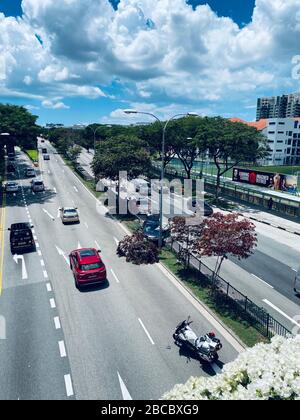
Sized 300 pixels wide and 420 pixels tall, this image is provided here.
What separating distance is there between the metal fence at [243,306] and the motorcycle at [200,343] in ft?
9.60

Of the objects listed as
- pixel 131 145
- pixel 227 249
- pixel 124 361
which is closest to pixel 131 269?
pixel 227 249

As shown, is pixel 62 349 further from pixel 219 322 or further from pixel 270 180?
pixel 270 180

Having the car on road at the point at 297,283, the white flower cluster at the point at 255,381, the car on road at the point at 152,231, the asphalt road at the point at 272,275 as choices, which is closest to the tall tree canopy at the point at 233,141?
the asphalt road at the point at 272,275

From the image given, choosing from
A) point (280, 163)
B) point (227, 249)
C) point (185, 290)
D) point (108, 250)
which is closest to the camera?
point (227, 249)

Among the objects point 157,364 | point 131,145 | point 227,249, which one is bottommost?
point 157,364

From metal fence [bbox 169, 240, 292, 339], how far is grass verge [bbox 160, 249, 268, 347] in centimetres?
22

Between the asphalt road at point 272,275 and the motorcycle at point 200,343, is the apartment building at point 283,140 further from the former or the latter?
the motorcycle at point 200,343

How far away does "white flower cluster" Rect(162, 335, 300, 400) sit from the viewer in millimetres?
6344

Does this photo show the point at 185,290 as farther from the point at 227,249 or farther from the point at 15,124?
the point at 15,124

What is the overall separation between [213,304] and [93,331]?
268 inches

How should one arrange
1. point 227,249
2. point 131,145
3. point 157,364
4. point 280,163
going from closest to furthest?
point 157,364
point 227,249
point 131,145
point 280,163

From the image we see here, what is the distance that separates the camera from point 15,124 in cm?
4919

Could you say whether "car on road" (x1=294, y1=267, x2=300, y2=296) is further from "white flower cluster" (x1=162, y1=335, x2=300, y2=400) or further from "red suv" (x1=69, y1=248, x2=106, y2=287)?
"white flower cluster" (x1=162, y1=335, x2=300, y2=400)

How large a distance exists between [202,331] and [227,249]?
4570 mm
